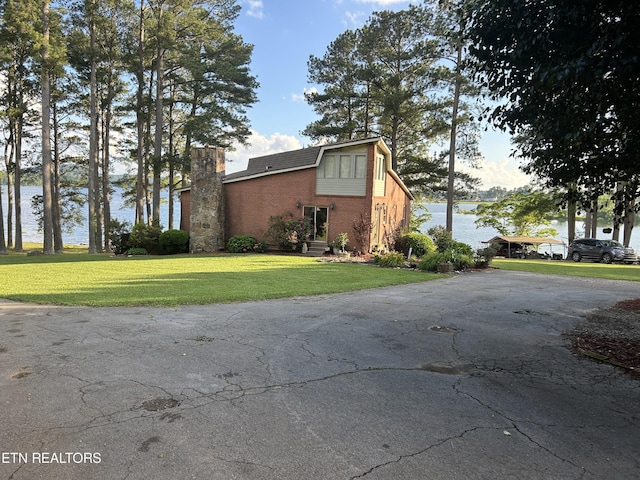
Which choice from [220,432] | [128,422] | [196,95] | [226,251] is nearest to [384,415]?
[220,432]

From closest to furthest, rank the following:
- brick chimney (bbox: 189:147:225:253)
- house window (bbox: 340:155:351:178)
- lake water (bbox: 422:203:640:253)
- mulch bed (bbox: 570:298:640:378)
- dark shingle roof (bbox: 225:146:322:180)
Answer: mulch bed (bbox: 570:298:640:378), house window (bbox: 340:155:351:178), brick chimney (bbox: 189:147:225:253), dark shingle roof (bbox: 225:146:322:180), lake water (bbox: 422:203:640:253)

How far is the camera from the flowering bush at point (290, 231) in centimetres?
2141

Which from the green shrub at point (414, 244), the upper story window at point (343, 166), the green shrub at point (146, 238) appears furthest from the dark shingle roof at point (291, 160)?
the green shrub at point (414, 244)

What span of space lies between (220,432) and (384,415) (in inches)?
58.6

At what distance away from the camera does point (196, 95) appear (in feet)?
102

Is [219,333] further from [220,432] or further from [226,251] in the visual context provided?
[226,251]

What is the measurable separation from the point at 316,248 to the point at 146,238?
32.2 ft

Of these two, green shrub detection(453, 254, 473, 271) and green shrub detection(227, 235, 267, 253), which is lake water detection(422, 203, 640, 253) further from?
green shrub detection(227, 235, 267, 253)

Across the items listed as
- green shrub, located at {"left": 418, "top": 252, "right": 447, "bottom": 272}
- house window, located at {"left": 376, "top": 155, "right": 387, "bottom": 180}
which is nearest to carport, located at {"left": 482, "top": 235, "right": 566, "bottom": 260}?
house window, located at {"left": 376, "top": 155, "right": 387, "bottom": 180}

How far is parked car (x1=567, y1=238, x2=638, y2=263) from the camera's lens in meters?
27.0

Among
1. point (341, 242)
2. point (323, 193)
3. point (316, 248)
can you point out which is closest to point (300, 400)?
point (341, 242)

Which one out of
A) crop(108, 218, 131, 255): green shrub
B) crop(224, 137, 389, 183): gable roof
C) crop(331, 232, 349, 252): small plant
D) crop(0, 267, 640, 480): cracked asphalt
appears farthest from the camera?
crop(108, 218, 131, 255): green shrub

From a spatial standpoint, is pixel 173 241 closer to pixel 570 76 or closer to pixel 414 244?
pixel 414 244

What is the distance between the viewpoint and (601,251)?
1090 inches
